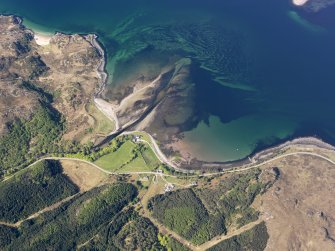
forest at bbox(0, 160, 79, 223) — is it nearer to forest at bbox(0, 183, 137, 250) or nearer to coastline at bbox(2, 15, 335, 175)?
forest at bbox(0, 183, 137, 250)

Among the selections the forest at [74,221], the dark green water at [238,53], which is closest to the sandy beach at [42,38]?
the dark green water at [238,53]

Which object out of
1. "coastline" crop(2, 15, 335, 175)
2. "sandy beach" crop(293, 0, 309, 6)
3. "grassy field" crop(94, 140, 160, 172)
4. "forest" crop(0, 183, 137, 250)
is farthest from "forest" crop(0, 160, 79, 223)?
"sandy beach" crop(293, 0, 309, 6)

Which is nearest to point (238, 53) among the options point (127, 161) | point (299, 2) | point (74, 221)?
point (299, 2)

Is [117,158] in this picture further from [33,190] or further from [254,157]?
[254,157]

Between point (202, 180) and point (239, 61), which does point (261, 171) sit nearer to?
point (202, 180)

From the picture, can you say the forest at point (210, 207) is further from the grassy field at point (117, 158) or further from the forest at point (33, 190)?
the forest at point (33, 190)

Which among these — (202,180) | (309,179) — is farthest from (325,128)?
(202,180)

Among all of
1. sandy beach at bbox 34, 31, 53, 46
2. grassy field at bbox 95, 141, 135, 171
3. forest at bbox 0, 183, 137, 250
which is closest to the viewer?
forest at bbox 0, 183, 137, 250
